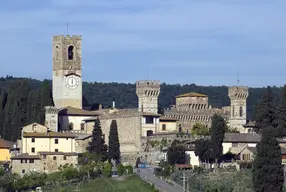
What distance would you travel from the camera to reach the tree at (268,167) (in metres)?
80.8

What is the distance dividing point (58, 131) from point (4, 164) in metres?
4.89

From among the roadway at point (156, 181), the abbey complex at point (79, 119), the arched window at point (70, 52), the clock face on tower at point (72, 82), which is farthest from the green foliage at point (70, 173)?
the arched window at point (70, 52)

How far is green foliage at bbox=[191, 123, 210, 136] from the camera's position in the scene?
107 m

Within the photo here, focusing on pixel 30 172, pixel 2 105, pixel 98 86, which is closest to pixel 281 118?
pixel 30 172

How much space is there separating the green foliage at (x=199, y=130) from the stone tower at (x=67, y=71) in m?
12.6

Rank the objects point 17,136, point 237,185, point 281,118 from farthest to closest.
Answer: point 17,136
point 281,118
point 237,185

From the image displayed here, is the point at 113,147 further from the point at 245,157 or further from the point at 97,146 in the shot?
the point at 245,157

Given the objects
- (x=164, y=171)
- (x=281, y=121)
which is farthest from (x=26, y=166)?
(x=281, y=121)

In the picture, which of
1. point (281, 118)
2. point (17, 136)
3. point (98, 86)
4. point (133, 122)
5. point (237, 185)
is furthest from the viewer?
point (98, 86)

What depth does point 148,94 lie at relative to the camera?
114m

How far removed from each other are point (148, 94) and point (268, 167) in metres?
33.3

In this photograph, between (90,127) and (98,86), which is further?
(98,86)

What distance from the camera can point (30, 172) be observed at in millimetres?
103562

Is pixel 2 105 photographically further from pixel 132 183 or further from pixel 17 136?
pixel 132 183
